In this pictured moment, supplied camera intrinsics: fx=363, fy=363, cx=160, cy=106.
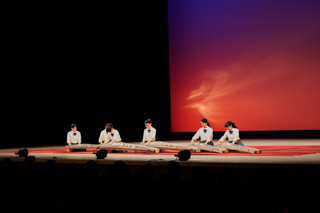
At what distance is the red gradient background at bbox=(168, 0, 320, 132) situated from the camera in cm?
1130

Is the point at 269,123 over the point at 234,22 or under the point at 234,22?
under

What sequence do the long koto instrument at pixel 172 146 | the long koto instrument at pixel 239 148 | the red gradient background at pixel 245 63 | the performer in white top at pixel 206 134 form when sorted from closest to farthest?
the long koto instrument at pixel 239 148
the long koto instrument at pixel 172 146
the performer in white top at pixel 206 134
the red gradient background at pixel 245 63

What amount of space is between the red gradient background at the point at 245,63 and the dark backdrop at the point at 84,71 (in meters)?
0.81

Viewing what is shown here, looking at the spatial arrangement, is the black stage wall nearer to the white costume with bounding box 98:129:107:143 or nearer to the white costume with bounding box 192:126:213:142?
the white costume with bounding box 98:129:107:143

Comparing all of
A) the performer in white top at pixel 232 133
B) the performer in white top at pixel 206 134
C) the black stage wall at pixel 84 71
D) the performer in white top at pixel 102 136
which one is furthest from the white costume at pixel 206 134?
the black stage wall at pixel 84 71

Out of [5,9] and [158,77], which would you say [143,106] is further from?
[5,9]

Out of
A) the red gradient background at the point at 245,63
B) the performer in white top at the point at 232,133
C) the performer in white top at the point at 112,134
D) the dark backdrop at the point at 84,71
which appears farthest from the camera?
the dark backdrop at the point at 84,71

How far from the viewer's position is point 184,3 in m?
13.2

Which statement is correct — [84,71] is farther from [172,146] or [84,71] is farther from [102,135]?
[172,146]

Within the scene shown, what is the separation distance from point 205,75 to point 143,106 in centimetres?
276

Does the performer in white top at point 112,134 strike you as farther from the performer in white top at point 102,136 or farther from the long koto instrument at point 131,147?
the long koto instrument at point 131,147

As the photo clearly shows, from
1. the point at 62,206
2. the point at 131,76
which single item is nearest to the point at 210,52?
the point at 131,76

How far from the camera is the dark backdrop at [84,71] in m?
12.6

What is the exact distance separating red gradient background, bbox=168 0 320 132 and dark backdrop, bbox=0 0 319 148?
813mm
